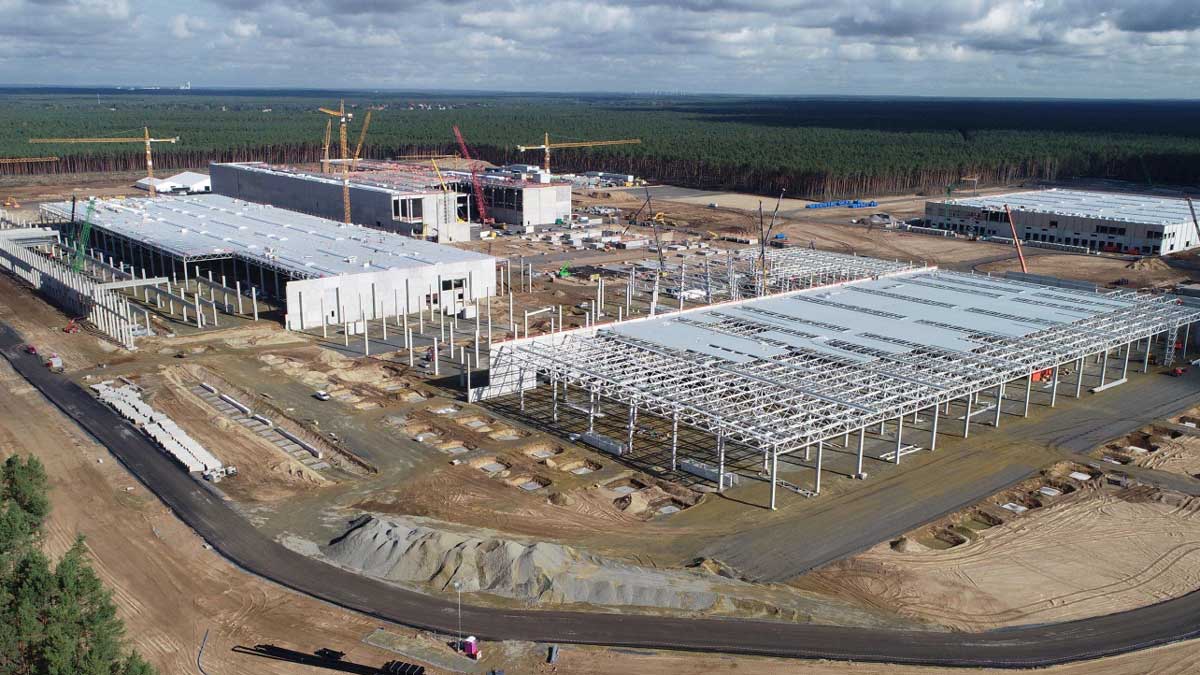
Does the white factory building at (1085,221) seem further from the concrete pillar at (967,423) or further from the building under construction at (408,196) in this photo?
the concrete pillar at (967,423)

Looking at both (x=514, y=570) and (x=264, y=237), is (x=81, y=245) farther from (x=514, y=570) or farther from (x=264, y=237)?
(x=514, y=570)

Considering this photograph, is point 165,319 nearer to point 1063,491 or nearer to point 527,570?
point 527,570

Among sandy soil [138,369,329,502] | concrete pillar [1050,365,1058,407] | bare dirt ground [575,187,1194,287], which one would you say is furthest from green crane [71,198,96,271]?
concrete pillar [1050,365,1058,407]

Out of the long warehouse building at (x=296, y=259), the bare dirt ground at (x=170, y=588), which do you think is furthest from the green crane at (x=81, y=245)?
the bare dirt ground at (x=170, y=588)

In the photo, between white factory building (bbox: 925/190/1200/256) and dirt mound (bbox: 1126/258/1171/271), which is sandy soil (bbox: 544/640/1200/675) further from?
white factory building (bbox: 925/190/1200/256)

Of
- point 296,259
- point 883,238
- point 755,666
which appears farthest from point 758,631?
point 883,238

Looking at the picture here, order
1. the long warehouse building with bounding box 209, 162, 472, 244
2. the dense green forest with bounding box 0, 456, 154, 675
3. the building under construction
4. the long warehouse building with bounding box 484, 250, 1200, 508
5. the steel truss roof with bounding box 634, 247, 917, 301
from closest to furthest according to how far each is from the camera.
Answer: the dense green forest with bounding box 0, 456, 154, 675 → the long warehouse building with bounding box 484, 250, 1200, 508 → the steel truss roof with bounding box 634, 247, 917, 301 → the long warehouse building with bounding box 209, 162, 472, 244 → the building under construction
